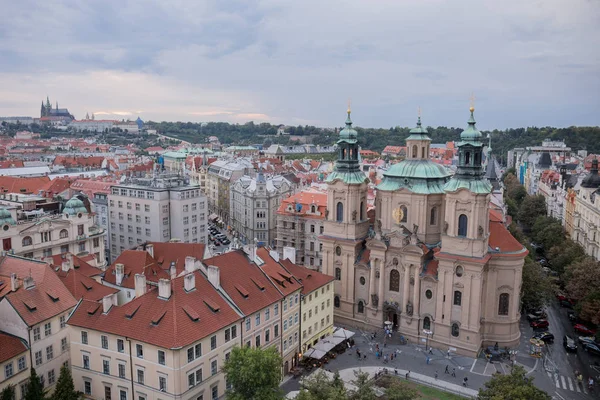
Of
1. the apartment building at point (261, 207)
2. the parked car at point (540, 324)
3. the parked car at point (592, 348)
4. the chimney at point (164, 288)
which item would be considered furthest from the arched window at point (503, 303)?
the apartment building at point (261, 207)

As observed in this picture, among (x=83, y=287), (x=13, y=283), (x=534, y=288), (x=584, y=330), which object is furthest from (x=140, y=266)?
(x=584, y=330)

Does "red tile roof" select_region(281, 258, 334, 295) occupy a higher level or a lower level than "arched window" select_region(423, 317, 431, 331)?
higher

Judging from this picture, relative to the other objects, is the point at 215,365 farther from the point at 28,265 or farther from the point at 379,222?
the point at 379,222

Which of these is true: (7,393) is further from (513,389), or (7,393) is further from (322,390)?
(513,389)

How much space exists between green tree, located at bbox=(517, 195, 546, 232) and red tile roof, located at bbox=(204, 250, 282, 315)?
99.9m

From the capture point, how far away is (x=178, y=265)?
219ft

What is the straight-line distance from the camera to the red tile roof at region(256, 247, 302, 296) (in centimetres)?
5799

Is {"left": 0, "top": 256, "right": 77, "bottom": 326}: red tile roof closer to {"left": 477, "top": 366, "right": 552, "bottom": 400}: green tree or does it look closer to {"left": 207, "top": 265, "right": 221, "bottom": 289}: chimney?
{"left": 207, "top": 265, "right": 221, "bottom": 289}: chimney

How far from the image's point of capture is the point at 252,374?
1607 inches

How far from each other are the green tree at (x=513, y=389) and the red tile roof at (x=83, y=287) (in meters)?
39.3

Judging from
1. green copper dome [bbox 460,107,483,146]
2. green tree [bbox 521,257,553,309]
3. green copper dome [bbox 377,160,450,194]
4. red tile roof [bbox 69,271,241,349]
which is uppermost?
green copper dome [bbox 460,107,483,146]

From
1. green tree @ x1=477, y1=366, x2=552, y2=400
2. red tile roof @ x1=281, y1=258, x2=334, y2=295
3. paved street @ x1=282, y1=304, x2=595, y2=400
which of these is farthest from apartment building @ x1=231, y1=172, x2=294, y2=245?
green tree @ x1=477, y1=366, x2=552, y2=400

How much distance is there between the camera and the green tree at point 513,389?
38.2 m

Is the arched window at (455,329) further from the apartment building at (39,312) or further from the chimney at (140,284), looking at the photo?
the apartment building at (39,312)
